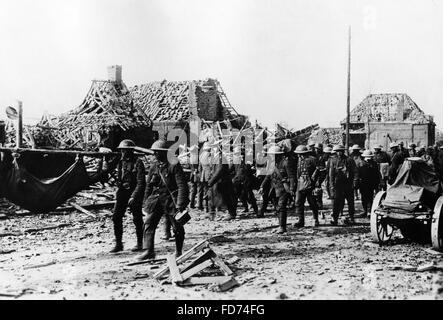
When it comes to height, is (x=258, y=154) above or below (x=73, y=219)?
above

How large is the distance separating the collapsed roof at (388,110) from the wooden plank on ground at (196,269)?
133 ft

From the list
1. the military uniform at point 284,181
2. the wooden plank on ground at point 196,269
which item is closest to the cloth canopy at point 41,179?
the military uniform at point 284,181

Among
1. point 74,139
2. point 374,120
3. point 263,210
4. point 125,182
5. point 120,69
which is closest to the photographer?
point 125,182

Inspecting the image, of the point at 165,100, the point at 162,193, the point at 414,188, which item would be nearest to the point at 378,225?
the point at 414,188

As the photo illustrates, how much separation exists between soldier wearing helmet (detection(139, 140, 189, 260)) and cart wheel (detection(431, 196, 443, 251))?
415 centimetres

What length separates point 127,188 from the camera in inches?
330

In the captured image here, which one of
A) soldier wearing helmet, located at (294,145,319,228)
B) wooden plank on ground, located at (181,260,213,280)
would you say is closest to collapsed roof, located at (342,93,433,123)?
soldier wearing helmet, located at (294,145,319,228)

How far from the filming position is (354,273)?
22.1 feet

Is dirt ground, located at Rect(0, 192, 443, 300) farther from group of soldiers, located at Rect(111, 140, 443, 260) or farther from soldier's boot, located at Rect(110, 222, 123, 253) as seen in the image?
group of soldiers, located at Rect(111, 140, 443, 260)

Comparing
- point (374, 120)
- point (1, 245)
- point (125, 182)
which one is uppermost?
point (374, 120)

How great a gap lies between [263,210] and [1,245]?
21.7 ft
